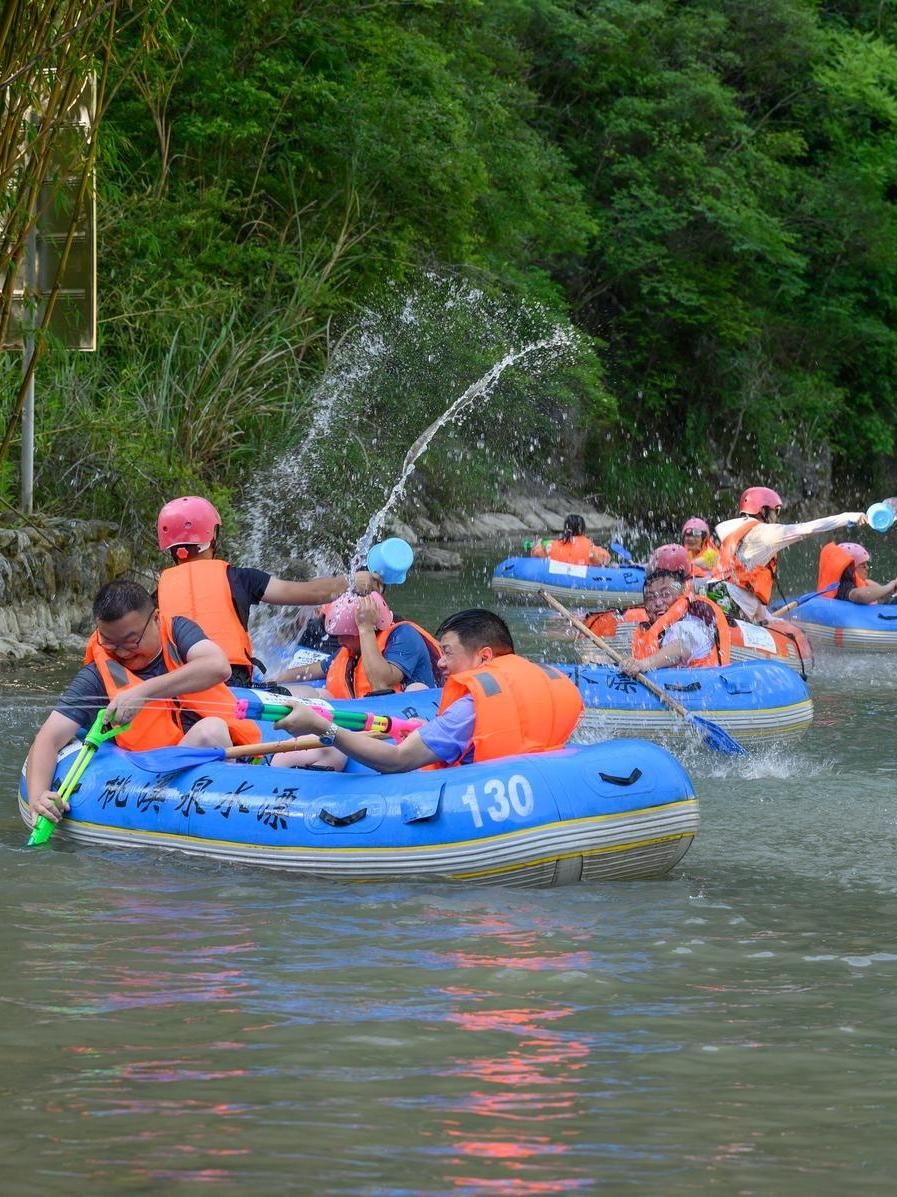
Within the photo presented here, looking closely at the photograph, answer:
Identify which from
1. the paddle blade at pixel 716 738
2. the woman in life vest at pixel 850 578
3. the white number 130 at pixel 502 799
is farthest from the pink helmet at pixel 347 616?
the woman in life vest at pixel 850 578

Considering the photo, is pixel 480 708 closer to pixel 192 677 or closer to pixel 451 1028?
pixel 192 677

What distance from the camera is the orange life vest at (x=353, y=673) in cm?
876

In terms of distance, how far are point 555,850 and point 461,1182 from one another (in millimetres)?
2595

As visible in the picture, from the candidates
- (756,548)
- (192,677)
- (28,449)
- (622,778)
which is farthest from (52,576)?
(622,778)

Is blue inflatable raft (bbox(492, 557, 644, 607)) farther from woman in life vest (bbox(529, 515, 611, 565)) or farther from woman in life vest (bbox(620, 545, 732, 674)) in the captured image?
woman in life vest (bbox(620, 545, 732, 674))

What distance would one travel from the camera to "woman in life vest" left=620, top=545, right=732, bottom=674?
993cm

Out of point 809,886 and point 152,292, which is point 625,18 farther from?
point 809,886

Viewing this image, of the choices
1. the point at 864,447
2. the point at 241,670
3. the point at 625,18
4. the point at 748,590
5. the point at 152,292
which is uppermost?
the point at 625,18

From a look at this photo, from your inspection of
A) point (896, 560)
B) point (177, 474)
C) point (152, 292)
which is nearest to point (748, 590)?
point (177, 474)

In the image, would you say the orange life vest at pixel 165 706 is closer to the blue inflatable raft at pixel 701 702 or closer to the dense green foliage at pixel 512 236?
the blue inflatable raft at pixel 701 702

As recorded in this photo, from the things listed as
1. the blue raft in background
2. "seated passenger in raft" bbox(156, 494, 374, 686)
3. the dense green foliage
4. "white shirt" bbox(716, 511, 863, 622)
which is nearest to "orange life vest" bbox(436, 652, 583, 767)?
"seated passenger in raft" bbox(156, 494, 374, 686)

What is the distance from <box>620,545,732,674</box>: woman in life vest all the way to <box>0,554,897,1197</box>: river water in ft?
8.34

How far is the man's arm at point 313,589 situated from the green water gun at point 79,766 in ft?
3.69

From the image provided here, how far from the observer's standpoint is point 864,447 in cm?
3762
